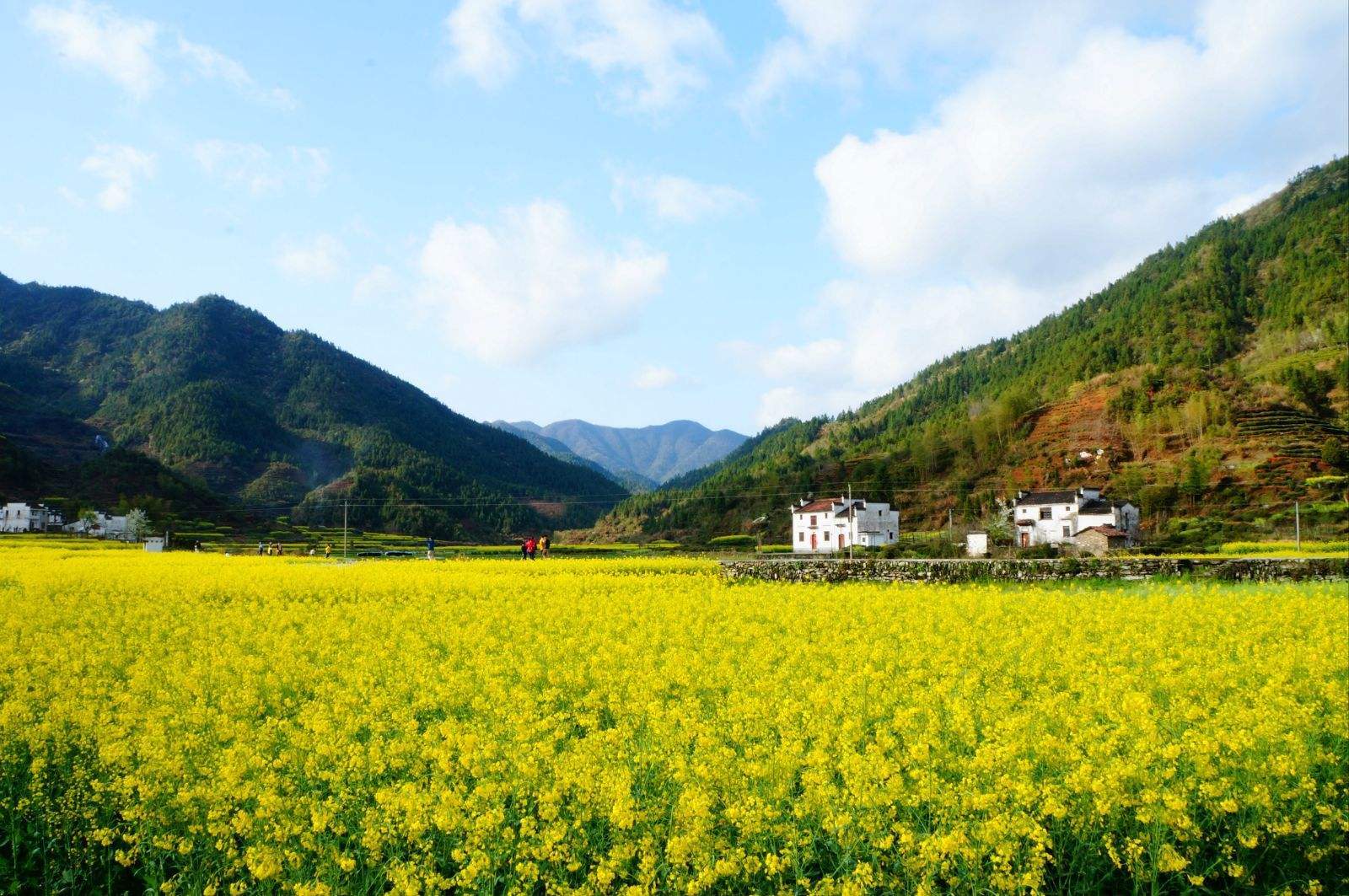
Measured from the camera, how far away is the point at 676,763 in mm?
5766

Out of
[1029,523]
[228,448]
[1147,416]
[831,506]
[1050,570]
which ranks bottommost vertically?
[1050,570]

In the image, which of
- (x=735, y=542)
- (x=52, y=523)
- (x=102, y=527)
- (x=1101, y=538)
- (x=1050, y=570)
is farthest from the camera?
(x=735, y=542)

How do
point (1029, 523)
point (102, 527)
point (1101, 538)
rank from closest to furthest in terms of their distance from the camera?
point (1101, 538), point (102, 527), point (1029, 523)

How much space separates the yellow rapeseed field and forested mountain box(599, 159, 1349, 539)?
253 ft

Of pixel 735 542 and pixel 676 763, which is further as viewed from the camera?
pixel 735 542

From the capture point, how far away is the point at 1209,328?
14112cm

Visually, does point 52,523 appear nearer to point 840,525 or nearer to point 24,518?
point 24,518

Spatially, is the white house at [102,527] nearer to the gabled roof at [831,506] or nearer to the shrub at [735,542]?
the shrub at [735,542]

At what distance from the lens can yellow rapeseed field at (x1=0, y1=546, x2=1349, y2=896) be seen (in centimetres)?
518

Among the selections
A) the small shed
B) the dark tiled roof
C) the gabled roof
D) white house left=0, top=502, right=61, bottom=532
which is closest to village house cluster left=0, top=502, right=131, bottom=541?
white house left=0, top=502, right=61, bottom=532

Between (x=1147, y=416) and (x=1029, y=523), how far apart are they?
39976mm

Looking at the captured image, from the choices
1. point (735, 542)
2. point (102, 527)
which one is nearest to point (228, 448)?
point (102, 527)

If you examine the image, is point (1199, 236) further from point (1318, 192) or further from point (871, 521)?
point (871, 521)

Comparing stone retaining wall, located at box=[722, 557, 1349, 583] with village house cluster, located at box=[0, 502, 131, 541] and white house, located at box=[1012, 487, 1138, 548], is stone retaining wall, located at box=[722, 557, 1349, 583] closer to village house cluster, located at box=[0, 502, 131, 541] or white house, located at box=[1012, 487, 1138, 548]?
white house, located at box=[1012, 487, 1138, 548]
